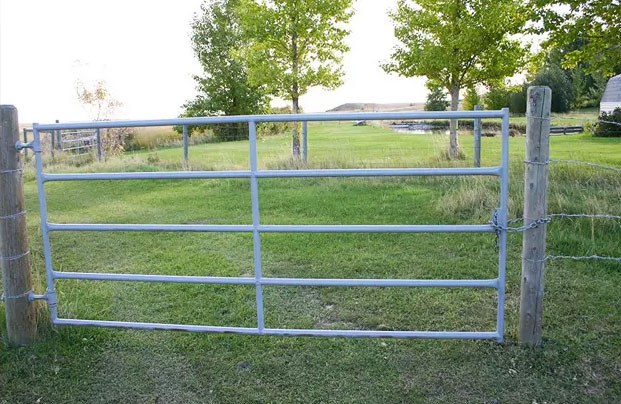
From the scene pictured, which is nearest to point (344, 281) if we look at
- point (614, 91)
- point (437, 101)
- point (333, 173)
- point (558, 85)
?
point (333, 173)

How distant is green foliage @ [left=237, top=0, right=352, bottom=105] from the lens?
1720 centimetres

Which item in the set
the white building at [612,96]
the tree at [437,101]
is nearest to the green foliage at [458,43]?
the white building at [612,96]

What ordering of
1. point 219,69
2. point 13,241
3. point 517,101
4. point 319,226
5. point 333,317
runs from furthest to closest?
point 517,101, point 219,69, point 333,317, point 13,241, point 319,226

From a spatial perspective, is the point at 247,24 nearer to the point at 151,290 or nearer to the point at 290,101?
the point at 290,101

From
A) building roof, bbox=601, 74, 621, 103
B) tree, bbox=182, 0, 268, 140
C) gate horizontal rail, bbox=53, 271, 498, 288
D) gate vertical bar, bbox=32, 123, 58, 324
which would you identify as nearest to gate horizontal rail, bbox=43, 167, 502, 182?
gate vertical bar, bbox=32, 123, 58, 324

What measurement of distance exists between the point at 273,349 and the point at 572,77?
49.8 m

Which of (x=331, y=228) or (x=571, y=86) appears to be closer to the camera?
(x=331, y=228)

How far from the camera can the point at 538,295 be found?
3.59 meters

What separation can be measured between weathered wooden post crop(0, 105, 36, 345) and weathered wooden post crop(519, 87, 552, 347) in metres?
3.43

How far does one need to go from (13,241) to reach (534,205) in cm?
354

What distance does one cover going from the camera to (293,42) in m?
17.7

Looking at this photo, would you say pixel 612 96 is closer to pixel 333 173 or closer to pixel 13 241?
pixel 333 173

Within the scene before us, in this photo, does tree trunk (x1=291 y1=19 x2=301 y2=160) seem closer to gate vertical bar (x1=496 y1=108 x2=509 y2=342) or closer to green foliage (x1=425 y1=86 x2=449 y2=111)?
gate vertical bar (x1=496 y1=108 x2=509 y2=342)

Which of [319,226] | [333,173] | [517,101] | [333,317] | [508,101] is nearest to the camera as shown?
[333,173]
